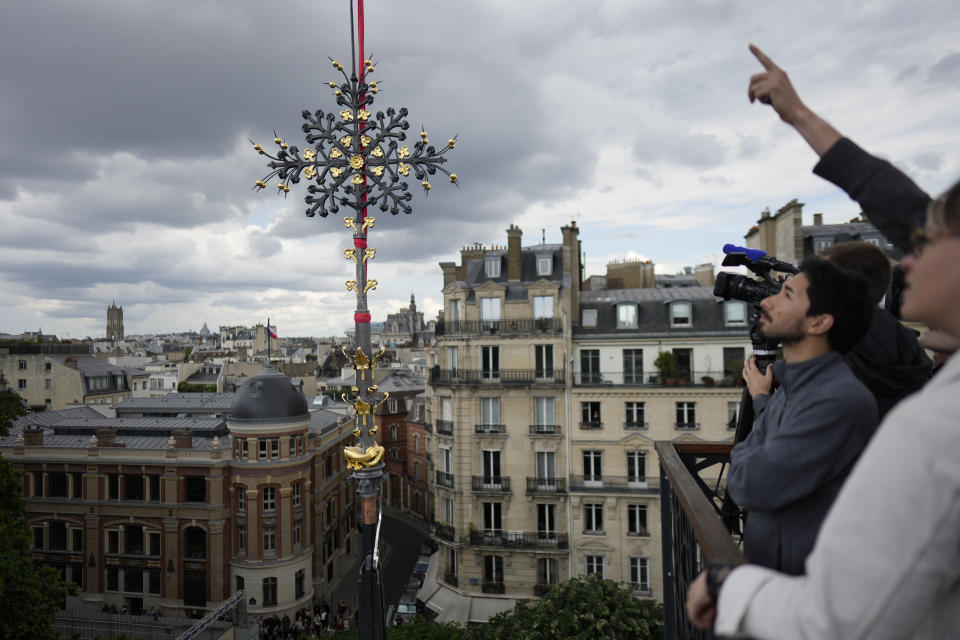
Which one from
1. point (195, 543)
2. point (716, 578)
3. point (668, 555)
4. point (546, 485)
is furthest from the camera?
point (195, 543)

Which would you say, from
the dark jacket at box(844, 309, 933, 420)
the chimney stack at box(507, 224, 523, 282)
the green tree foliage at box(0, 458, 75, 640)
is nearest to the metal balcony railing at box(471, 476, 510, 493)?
the chimney stack at box(507, 224, 523, 282)

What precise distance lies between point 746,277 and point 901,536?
3.11m

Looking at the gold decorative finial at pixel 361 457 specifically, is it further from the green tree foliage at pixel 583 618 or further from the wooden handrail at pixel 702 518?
the green tree foliage at pixel 583 618

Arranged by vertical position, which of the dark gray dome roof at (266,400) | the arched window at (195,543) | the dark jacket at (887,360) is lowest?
the arched window at (195,543)

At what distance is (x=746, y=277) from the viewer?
4.16 meters

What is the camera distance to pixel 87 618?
2550 centimetres

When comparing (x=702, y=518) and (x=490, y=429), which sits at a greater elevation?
(x=702, y=518)

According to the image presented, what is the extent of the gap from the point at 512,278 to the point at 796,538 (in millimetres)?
26559

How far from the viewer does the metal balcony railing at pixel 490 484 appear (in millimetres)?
26641

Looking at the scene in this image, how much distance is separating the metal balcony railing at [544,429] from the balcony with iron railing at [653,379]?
2345 millimetres

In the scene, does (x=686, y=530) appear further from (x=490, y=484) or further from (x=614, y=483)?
(x=490, y=484)

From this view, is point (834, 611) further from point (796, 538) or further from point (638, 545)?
point (638, 545)

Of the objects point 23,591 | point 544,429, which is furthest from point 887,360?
point 544,429

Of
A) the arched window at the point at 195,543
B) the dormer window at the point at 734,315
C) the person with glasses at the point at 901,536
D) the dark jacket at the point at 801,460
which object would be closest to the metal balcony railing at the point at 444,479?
the arched window at the point at 195,543
